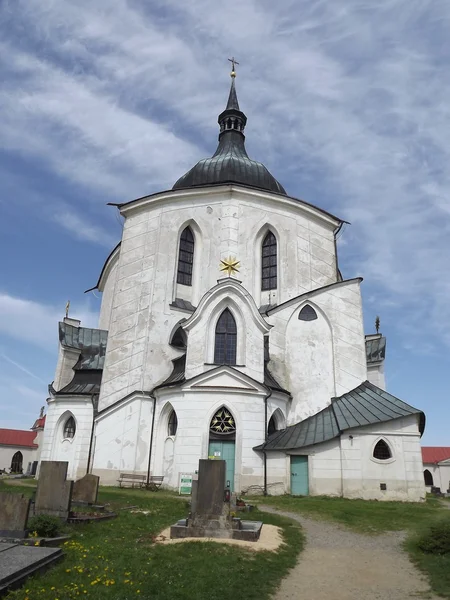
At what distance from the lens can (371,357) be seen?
32719mm

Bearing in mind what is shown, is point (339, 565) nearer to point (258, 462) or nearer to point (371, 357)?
point (258, 462)

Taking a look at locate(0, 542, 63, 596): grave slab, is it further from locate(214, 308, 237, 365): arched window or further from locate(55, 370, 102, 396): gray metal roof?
locate(55, 370, 102, 396): gray metal roof

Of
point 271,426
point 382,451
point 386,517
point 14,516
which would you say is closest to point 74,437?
point 271,426

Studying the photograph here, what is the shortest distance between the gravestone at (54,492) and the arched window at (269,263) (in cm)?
2055

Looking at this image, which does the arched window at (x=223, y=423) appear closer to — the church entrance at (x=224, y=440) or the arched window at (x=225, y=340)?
the church entrance at (x=224, y=440)

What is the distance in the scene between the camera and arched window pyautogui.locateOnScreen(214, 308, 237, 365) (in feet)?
79.9

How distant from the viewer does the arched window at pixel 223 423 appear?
73.8 feet

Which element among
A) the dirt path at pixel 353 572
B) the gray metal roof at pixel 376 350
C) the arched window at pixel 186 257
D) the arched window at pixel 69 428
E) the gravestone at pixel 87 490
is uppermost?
the arched window at pixel 186 257

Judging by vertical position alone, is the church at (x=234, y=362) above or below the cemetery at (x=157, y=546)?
above

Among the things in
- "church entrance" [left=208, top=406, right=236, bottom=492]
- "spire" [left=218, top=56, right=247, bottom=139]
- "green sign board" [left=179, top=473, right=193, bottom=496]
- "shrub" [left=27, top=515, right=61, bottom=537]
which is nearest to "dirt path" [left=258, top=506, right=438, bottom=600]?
"shrub" [left=27, top=515, right=61, bottom=537]

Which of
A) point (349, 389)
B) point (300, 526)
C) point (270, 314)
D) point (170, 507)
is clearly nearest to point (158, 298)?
point (270, 314)

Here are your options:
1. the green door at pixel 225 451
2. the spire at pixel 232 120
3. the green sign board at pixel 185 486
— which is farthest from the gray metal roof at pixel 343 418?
the spire at pixel 232 120

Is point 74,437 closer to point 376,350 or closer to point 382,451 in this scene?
point 382,451

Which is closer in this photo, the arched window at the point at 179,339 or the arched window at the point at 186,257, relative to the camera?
the arched window at the point at 179,339
